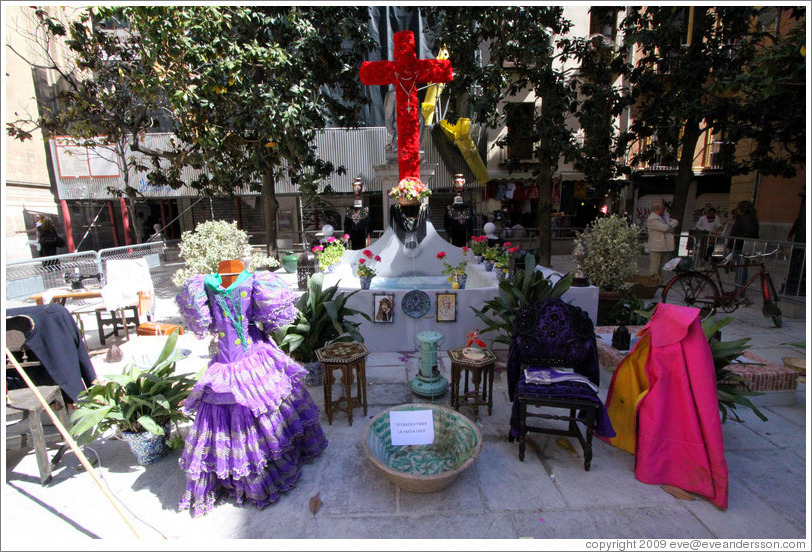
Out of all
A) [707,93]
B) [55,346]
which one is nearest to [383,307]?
[55,346]

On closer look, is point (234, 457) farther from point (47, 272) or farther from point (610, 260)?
point (47, 272)

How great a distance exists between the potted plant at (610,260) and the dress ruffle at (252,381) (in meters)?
5.64

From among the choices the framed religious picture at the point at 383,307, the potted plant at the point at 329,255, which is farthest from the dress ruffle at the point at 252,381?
the potted plant at the point at 329,255

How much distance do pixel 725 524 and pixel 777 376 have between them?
8.21 feet

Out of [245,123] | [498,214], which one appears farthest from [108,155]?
[498,214]

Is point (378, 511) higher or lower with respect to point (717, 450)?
lower

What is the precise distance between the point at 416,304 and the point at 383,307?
491 mm

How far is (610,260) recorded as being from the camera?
22.5 ft

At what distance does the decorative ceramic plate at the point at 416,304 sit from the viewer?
225 inches

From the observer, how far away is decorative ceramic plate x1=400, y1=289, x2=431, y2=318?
18.7ft

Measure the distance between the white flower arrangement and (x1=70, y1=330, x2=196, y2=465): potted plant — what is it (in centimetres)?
648

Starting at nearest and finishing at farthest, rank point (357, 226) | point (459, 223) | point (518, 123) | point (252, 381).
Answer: point (252, 381), point (518, 123), point (459, 223), point (357, 226)

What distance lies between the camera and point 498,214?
51.8 feet

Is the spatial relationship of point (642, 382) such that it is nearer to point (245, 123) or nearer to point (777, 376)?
point (777, 376)
